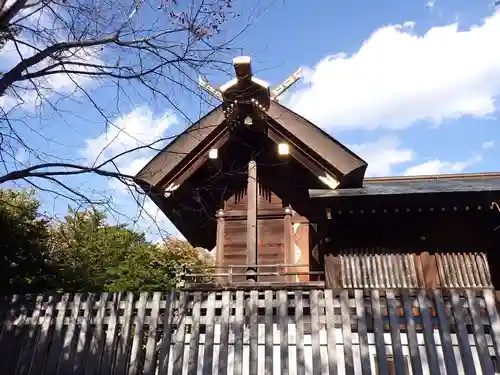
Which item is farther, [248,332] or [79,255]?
[79,255]

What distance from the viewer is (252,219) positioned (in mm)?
8969

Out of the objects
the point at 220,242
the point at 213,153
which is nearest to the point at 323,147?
the point at 213,153

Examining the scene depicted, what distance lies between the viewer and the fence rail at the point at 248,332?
4.34 m

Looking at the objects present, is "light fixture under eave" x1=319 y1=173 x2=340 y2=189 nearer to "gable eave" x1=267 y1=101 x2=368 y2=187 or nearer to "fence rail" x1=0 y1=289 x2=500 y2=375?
"gable eave" x1=267 y1=101 x2=368 y2=187

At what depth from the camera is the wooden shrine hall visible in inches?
315

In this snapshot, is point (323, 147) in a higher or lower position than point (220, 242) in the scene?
higher

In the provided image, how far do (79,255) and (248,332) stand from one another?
43.6ft

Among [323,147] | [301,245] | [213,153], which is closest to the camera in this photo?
[323,147]

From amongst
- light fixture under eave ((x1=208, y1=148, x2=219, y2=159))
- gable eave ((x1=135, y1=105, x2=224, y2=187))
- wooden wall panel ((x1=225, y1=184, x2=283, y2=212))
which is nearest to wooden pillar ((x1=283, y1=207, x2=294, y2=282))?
wooden wall panel ((x1=225, y1=184, x2=283, y2=212))

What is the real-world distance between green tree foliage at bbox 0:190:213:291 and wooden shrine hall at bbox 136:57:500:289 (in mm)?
1513

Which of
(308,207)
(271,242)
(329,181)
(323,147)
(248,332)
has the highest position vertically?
(323,147)

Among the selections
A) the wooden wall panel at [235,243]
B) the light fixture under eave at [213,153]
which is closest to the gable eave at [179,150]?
the light fixture under eave at [213,153]

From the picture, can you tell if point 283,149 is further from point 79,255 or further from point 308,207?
point 79,255

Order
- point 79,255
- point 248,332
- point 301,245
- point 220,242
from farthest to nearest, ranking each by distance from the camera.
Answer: point 79,255
point 220,242
point 301,245
point 248,332
